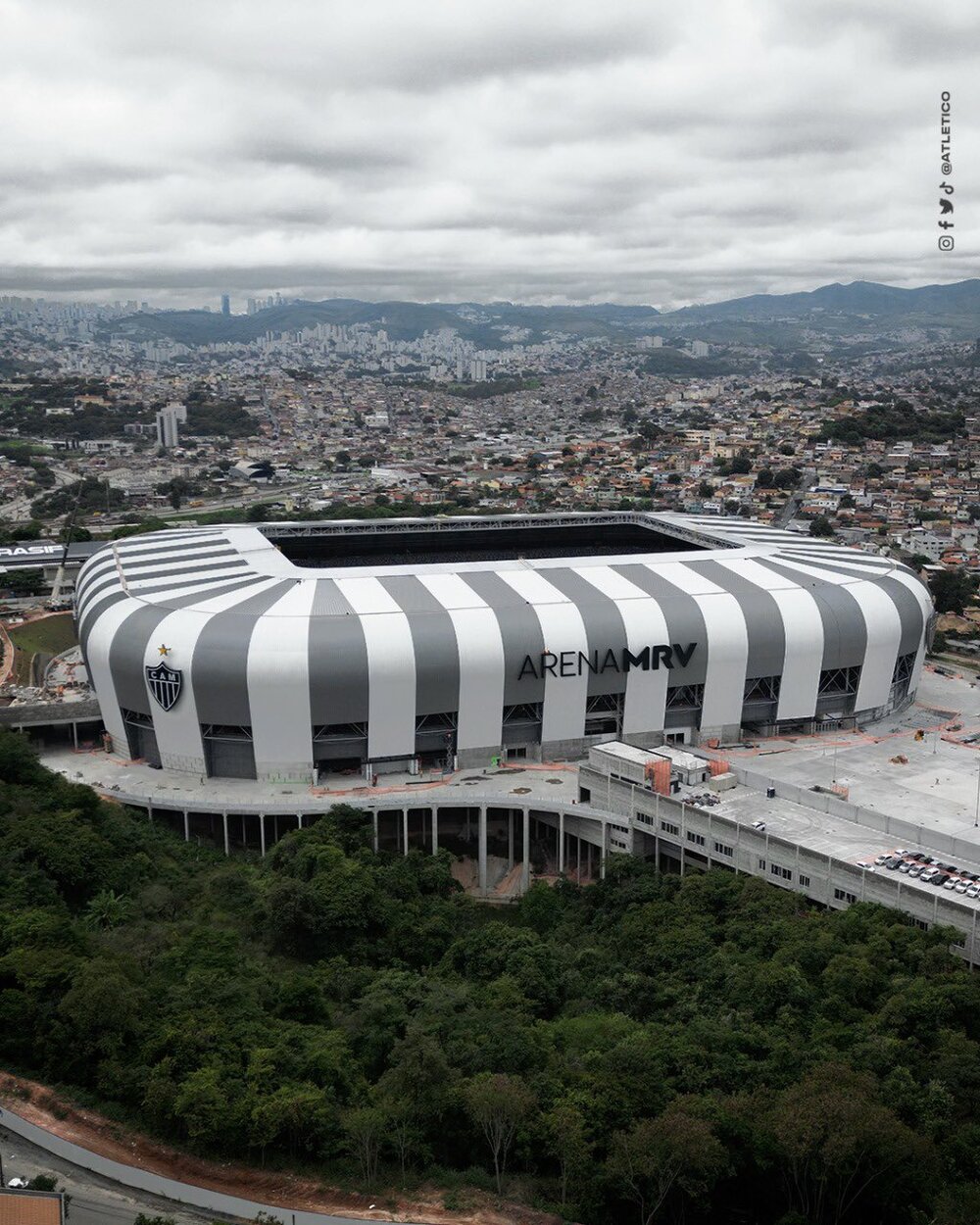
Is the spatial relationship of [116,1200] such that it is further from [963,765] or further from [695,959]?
A: [963,765]

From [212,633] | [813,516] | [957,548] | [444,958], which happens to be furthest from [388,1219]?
[813,516]

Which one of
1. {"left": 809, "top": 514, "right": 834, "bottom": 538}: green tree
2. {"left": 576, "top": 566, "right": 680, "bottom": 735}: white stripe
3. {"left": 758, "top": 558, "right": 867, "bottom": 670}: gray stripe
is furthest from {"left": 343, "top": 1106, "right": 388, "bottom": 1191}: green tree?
{"left": 809, "top": 514, "right": 834, "bottom": 538}: green tree

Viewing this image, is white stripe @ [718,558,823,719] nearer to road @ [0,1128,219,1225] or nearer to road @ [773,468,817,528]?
road @ [0,1128,219,1225]

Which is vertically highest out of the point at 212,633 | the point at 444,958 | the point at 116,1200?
the point at 212,633

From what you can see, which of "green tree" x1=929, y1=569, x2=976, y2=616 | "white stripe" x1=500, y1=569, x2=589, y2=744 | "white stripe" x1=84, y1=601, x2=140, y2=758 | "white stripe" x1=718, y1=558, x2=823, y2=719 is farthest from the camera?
"green tree" x1=929, y1=569, x2=976, y2=616

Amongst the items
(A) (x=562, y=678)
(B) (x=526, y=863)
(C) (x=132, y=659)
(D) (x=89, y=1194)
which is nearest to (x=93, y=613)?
(C) (x=132, y=659)

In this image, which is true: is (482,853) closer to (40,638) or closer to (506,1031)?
(506,1031)

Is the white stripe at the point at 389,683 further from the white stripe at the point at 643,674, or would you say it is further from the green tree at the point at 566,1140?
the green tree at the point at 566,1140
